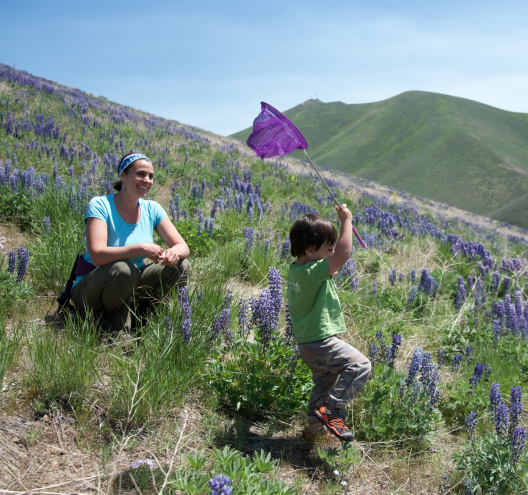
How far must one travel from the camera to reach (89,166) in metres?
8.09

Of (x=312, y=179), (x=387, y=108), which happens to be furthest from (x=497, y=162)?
(x=312, y=179)

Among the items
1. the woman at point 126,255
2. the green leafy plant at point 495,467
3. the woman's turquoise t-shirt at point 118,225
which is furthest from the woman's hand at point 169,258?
the green leafy plant at point 495,467

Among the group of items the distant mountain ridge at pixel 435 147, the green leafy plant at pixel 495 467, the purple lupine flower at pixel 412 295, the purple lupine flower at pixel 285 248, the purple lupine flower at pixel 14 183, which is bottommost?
the green leafy plant at pixel 495 467

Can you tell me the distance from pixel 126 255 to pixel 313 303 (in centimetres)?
153

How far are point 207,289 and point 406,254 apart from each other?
5499 millimetres

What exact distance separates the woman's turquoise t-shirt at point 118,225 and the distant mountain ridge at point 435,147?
45.5 m

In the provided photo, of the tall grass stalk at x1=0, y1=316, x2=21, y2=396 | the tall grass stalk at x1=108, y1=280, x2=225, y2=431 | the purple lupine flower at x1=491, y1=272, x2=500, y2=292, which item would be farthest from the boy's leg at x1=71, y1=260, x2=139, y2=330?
the purple lupine flower at x1=491, y1=272, x2=500, y2=292

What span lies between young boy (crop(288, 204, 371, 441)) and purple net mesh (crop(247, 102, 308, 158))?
2.01 ft

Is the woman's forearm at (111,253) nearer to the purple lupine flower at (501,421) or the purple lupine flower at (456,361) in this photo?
the purple lupine flower at (501,421)

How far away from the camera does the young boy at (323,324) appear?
272cm

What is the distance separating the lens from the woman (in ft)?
11.2

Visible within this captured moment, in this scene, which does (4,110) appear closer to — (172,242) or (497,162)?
(172,242)

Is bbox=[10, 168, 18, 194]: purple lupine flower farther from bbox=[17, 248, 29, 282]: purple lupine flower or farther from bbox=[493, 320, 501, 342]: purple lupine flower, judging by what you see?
bbox=[493, 320, 501, 342]: purple lupine flower

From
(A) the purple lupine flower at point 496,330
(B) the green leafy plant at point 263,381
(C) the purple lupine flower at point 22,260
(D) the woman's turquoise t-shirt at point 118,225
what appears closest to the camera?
(B) the green leafy plant at point 263,381
